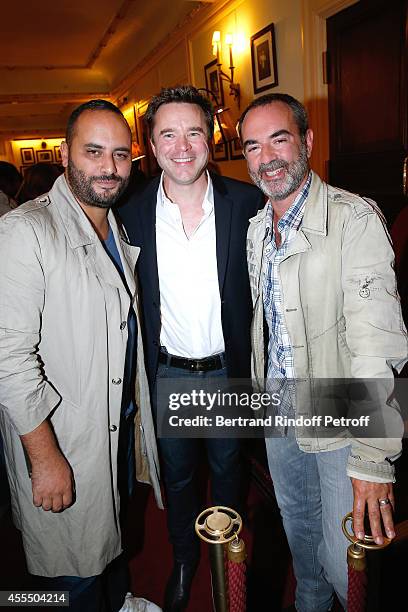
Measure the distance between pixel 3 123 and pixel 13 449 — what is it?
15.2 metres

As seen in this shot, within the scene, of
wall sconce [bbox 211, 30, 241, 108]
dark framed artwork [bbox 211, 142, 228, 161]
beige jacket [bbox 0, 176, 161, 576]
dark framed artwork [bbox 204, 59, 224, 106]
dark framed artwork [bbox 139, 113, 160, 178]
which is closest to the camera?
beige jacket [bbox 0, 176, 161, 576]

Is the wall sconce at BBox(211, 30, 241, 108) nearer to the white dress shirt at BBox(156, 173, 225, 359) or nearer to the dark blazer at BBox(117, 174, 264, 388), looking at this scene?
the dark blazer at BBox(117, 174, 264, 388)

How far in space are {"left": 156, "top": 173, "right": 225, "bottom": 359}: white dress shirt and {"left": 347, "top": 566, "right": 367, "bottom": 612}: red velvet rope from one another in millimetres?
1145

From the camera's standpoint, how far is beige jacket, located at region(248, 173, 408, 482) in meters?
1.09

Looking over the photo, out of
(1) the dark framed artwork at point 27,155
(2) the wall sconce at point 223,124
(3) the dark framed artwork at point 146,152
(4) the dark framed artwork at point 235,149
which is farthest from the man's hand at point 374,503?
(1) the dark framed artwork at point 27,155

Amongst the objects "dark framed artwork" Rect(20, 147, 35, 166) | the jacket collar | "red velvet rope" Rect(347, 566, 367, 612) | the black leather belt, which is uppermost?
"dark framed artwork" Rect(20, 147, 35, 166)

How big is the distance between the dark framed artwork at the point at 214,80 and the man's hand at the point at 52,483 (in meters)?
4.45

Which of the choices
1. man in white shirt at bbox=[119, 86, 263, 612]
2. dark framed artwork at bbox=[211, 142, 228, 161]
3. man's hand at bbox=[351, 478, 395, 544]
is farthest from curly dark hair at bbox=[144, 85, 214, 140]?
dark framed artwork at bbox=[211, 142, 228, 161]

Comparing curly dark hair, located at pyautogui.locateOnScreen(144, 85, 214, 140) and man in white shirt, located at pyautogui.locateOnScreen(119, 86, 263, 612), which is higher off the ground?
curly dark hair, located at pyautogui.locateOnScreen(144, 85, 214, 140)

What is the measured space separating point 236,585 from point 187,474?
1232 mm

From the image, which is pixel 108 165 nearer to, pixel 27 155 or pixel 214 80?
pixel 214 80

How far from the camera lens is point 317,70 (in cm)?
327

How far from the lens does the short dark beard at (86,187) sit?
147 cm

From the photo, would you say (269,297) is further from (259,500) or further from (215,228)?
(259,500)
